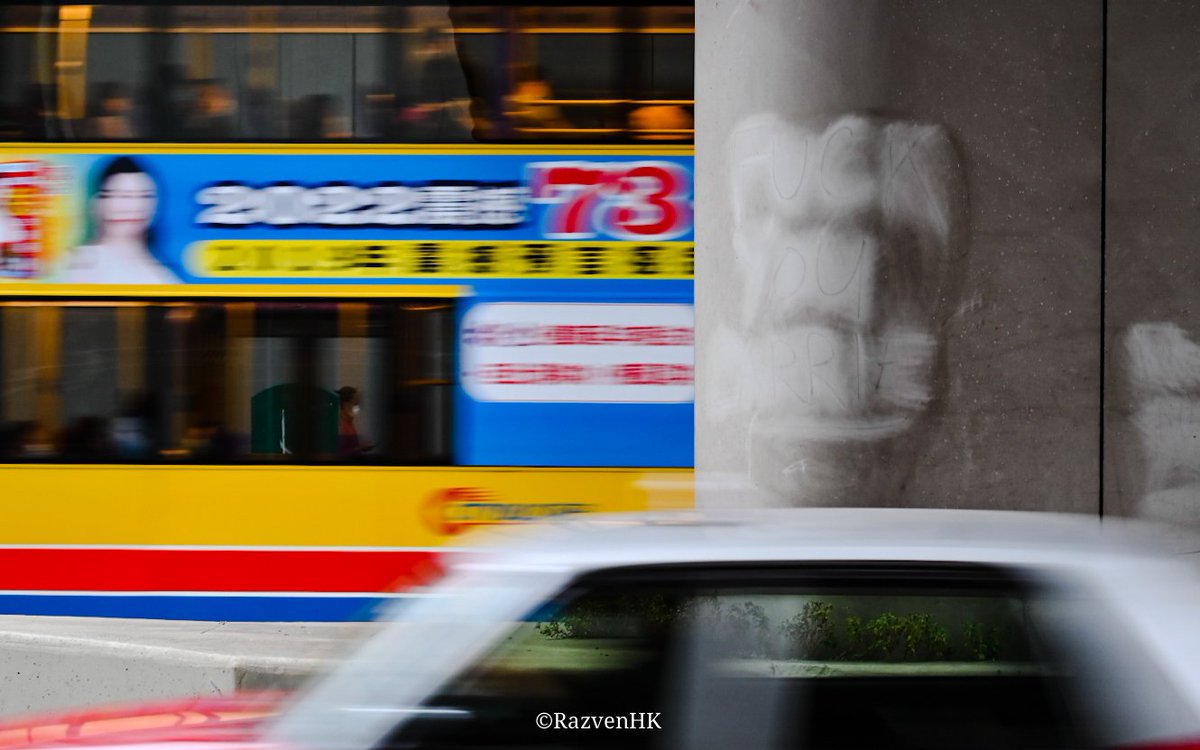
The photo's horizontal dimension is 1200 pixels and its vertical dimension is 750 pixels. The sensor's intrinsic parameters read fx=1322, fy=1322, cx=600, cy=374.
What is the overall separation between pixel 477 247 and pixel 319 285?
1.00 metres

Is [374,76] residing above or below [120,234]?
above

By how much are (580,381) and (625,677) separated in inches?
212

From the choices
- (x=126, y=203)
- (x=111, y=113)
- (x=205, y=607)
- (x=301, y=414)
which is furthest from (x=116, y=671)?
(x=111, y=113)

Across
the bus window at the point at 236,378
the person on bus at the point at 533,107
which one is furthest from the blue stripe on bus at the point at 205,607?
the person on bus at the point at 533,107

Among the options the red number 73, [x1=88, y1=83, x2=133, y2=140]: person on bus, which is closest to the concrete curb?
the red number 73

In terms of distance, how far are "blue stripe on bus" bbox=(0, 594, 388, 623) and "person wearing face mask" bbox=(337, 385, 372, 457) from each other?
3.08 feet

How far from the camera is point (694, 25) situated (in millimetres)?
8172

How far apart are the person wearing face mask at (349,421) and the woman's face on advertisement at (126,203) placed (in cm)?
162

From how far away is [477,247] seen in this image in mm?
8164

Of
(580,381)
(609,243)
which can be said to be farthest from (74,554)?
(609,243)

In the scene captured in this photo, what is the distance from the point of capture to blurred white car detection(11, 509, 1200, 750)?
2.58 metres

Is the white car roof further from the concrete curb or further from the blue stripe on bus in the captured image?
the blue stripe on bus

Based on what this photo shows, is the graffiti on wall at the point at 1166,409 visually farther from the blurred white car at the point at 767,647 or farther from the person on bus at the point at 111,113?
the person on bus at the point at 111,113

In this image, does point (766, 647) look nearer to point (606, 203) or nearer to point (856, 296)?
point (856, 296)
